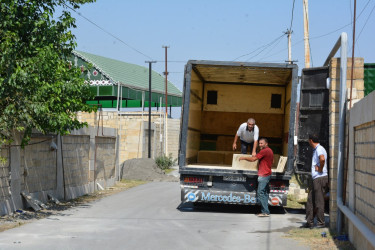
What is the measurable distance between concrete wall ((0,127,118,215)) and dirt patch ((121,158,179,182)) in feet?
16.8

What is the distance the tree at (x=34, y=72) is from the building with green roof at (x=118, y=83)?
28.9m

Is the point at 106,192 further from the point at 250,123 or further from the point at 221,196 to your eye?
the point at 221,196

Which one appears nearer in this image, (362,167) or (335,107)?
(362,167)

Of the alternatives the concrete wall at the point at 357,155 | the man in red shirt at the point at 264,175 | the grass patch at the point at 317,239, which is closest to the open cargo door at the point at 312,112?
the man in red shirt at the point at 264,175

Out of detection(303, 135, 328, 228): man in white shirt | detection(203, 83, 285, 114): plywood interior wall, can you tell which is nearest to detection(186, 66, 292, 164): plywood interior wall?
detection(203, 83, 285, 114): plywood interior wall

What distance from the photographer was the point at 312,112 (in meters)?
13.4

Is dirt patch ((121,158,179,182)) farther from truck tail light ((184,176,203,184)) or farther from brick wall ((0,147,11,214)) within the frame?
brick wall ((0,147,11,214))

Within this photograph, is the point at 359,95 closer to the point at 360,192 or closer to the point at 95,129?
the point at 360,192

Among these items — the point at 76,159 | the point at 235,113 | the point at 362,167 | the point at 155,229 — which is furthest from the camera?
the point at 235,113


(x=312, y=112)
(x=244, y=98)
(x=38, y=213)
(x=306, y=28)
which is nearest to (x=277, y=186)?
(x=312, y=112)

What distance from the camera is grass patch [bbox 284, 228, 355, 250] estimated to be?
9255mm

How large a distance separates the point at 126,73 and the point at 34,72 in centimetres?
3971

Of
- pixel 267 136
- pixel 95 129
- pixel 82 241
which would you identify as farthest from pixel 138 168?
pixel 82 241

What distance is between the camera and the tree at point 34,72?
12.1 metres
